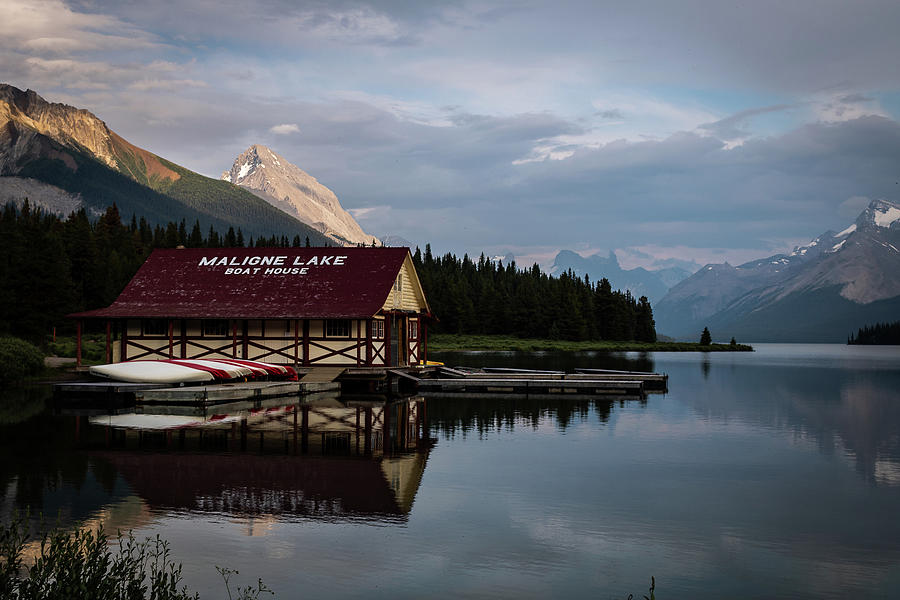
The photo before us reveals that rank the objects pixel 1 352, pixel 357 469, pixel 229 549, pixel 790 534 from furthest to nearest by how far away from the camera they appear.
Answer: pixel 1 352 → pixel 357 469 → pixel 790 534 → pixel 229 549

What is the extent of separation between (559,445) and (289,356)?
22907 millimetres

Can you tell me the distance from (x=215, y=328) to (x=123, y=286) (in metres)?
58.3

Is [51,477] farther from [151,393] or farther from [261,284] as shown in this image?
[261,284]

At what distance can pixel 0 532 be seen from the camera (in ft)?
32.0

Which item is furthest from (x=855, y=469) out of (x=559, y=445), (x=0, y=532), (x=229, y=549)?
(x=0, y=532)

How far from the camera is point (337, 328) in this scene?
4269 centimetres

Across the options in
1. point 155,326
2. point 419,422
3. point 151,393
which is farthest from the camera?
point 155,326

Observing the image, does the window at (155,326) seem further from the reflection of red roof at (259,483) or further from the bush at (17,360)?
the reflection of red roof at (259,483)

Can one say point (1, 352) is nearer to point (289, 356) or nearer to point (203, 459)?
point (289, 356)

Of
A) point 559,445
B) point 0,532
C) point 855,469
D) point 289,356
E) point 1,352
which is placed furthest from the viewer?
point 289,356

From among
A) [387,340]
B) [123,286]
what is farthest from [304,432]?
[123,286]

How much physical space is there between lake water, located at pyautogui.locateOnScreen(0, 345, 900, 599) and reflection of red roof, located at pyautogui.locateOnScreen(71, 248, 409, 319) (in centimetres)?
1380

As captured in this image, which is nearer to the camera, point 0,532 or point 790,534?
point 0,532

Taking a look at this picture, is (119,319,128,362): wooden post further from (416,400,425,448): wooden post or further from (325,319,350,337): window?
(416,400,425,448): wooden post
